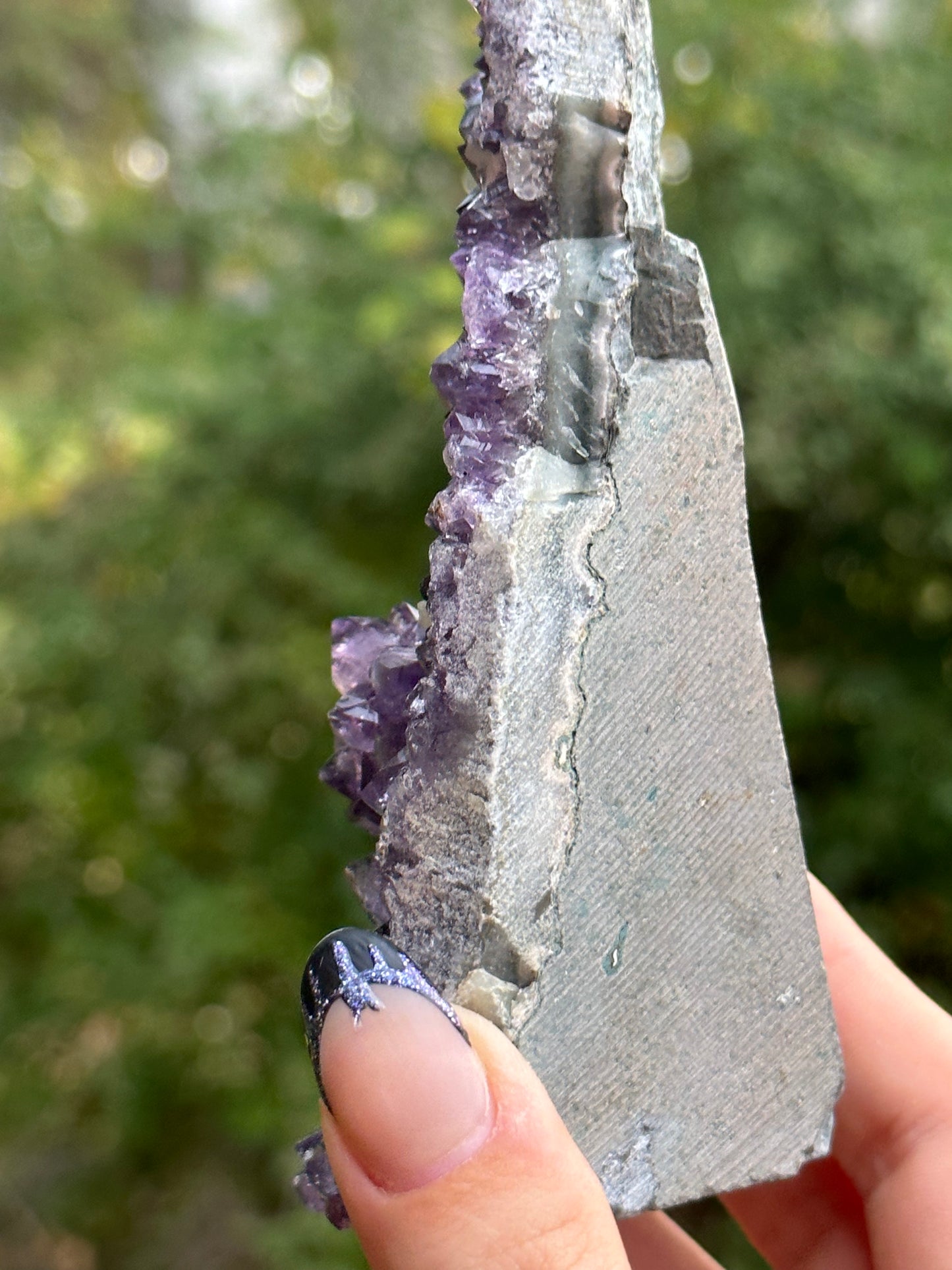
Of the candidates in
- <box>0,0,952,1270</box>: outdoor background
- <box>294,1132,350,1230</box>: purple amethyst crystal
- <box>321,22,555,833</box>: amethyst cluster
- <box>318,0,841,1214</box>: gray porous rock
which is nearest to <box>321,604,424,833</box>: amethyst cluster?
<box>318,0,841,1214</box>: gray porous rock

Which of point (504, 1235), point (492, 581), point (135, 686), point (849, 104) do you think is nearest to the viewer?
point (504, 1235)

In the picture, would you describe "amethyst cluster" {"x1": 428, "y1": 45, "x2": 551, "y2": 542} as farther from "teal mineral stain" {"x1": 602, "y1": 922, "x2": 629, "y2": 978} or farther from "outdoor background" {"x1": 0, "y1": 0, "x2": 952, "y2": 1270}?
"outdoor background" {"x1": 0, "y1": 0, "x2": 952, "y2": 1270}

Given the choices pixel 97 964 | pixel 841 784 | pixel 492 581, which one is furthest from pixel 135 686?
pixel 492 581

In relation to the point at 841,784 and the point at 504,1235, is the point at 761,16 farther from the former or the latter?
the point at 504,1235

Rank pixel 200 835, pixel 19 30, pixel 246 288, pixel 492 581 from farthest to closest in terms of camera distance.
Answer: pixel 19 30, pixel 246 288, pixel 200 835, pixel 492 581

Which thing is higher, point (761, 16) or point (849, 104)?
point (761, 16)

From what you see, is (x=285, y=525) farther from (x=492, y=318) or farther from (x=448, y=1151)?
(x=448, y=1151)

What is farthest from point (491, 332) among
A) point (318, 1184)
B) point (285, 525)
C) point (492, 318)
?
point (285, 525)
